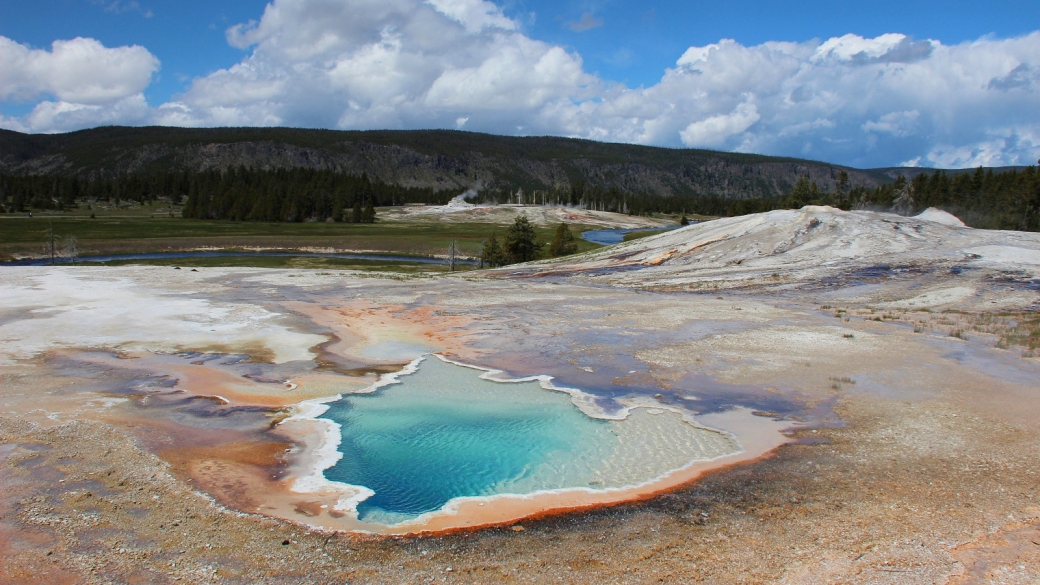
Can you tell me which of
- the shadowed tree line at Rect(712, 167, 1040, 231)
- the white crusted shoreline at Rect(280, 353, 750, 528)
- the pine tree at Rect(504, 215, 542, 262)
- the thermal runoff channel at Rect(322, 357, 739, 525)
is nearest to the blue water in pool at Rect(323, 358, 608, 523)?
the thermal runoff channel at Rect(322, 357, 739, 525)

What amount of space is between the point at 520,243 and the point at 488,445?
56364 mm

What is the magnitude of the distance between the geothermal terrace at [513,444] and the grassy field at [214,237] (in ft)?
164

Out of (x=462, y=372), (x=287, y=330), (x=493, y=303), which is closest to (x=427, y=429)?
(x=462, y=372)

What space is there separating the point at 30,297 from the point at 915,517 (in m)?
31.7

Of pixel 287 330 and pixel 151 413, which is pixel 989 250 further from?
pixel 151 413

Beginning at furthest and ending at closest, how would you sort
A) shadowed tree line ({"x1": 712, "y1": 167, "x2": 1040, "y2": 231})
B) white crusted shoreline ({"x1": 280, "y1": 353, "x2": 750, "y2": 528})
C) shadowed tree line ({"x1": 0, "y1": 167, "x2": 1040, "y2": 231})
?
shadowed tree line ({"x1": 0, "y1": 167, "x2": 1040, "y2": 231}) < shadowed tree line ({"x1": 712, "y1": 167, "x2": 1040, "y2": 231}) < white crusted shoreline ({"x1": 280, "y1": 353, "x2": 750, "y2": 528})

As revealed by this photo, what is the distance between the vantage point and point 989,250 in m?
38.3

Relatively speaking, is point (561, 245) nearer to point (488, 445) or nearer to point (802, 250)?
point (802, 250)

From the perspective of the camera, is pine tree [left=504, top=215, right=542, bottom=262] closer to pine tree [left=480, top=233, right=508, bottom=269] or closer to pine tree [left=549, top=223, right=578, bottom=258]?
pine tree [left=480, top=233, right=508, bottom=269]

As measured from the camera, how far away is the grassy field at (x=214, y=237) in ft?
241

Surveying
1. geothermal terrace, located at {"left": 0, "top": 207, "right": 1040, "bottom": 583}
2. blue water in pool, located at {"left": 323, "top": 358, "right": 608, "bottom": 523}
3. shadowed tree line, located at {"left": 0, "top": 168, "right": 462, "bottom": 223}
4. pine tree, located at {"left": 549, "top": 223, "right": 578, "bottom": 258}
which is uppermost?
shadowed tree line, located at {"left": 0, "top": 168, "right": 462, "bottom": 223}

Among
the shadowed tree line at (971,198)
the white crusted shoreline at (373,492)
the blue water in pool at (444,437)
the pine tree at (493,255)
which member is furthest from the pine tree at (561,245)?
the shadowed tree line at (971,198)

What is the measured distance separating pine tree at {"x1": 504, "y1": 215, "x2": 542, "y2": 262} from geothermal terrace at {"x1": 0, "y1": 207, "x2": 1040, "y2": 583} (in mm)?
40397

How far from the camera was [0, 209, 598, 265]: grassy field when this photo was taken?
2889 inches
